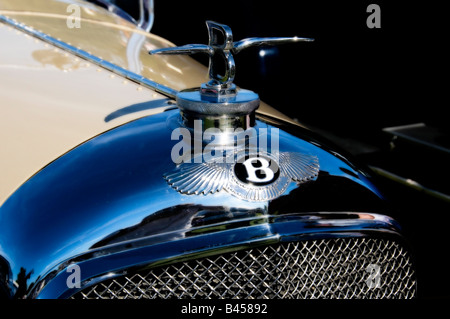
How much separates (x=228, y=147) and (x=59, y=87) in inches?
21.4

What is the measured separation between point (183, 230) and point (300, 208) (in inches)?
11.1

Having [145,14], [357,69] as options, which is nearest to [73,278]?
[145,14]

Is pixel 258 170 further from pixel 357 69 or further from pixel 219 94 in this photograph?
pixel 357 69

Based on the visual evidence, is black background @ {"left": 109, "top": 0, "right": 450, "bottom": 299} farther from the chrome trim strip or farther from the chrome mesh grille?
the chrome trim strip

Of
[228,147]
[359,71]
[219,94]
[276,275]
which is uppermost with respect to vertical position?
[219,94]

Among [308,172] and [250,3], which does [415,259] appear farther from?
[250,3]

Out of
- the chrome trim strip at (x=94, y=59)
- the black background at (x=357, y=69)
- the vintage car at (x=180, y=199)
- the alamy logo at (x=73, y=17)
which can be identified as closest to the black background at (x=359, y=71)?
the black background at (x=357, y=69)

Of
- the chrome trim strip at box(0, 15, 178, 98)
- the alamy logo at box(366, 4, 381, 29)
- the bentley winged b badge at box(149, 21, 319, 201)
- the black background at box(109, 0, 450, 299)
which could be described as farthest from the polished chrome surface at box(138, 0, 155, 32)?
the alamy logo at box(366, 4, 381, 29)

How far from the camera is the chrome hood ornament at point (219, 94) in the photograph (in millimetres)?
1261

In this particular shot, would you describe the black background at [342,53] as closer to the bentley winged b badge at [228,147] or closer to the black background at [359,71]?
the black background at [359,71]

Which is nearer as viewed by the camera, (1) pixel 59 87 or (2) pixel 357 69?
(1) pixel 59 87

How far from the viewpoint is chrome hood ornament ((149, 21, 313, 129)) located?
1.26 metres

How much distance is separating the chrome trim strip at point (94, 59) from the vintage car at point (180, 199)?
0.05 metres

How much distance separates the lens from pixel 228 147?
1.27 metres
